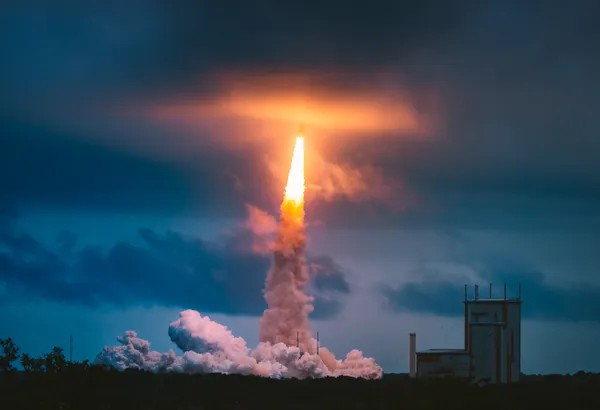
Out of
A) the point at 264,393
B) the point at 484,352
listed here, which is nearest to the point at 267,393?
the point at 264,393

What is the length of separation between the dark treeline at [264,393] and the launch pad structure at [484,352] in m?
2.39

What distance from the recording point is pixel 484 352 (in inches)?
5502

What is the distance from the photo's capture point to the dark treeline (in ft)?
404

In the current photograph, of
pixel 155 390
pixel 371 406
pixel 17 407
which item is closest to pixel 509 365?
pixel 371 406

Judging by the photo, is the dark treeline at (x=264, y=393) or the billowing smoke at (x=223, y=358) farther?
the billowing smoke at (x=223, y=358)

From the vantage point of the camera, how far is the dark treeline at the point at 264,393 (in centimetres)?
12312

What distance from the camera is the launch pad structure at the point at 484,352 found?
457 feet

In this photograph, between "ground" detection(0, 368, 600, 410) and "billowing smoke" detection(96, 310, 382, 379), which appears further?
"billowing smoke" detection(96, 310, 382, 379)

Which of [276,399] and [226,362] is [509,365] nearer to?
[276,399]

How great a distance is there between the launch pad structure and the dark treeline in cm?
239

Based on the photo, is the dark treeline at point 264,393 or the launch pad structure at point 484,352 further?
the launch pad structure at point 484,352

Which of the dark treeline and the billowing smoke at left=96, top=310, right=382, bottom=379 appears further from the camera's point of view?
the billowing smoke at left=96, top=310, right=382, bottom=379

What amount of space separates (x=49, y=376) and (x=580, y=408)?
200ft

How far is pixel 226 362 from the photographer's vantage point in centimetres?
16488
